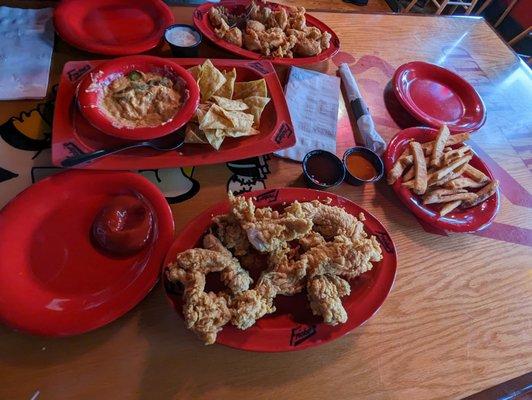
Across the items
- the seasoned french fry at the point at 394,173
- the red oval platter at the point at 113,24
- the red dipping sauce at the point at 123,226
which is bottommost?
the red dipping sauce at the point at 123,226

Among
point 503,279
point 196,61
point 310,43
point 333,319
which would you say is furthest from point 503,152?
point 196,61

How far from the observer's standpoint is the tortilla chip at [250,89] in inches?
68.7

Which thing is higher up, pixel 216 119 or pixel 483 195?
pixel 483 195

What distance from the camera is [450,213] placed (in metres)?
1.68

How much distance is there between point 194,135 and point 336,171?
25.8 inches

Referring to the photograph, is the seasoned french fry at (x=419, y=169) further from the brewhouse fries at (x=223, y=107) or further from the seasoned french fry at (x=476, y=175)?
the brewhouse fries at (x=223, y=107)

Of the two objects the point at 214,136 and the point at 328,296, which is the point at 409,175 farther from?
the point at 214,136

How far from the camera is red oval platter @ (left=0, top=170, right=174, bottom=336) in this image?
1114mm

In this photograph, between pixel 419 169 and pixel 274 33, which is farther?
pixel 274 33

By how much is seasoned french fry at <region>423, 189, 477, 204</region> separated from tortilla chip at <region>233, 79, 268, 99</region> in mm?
914

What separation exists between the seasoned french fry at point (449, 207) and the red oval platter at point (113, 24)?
5.45ft

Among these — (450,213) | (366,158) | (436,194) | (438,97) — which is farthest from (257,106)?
(438,97)

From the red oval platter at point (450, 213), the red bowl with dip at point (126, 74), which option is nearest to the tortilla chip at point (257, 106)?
the red bowl with dip at point (126, 74)

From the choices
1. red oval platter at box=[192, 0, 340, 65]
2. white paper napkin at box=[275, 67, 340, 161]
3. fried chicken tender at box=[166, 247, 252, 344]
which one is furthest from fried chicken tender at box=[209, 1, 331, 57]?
fried chicken tender at box=[166, 247, 252, 344]
